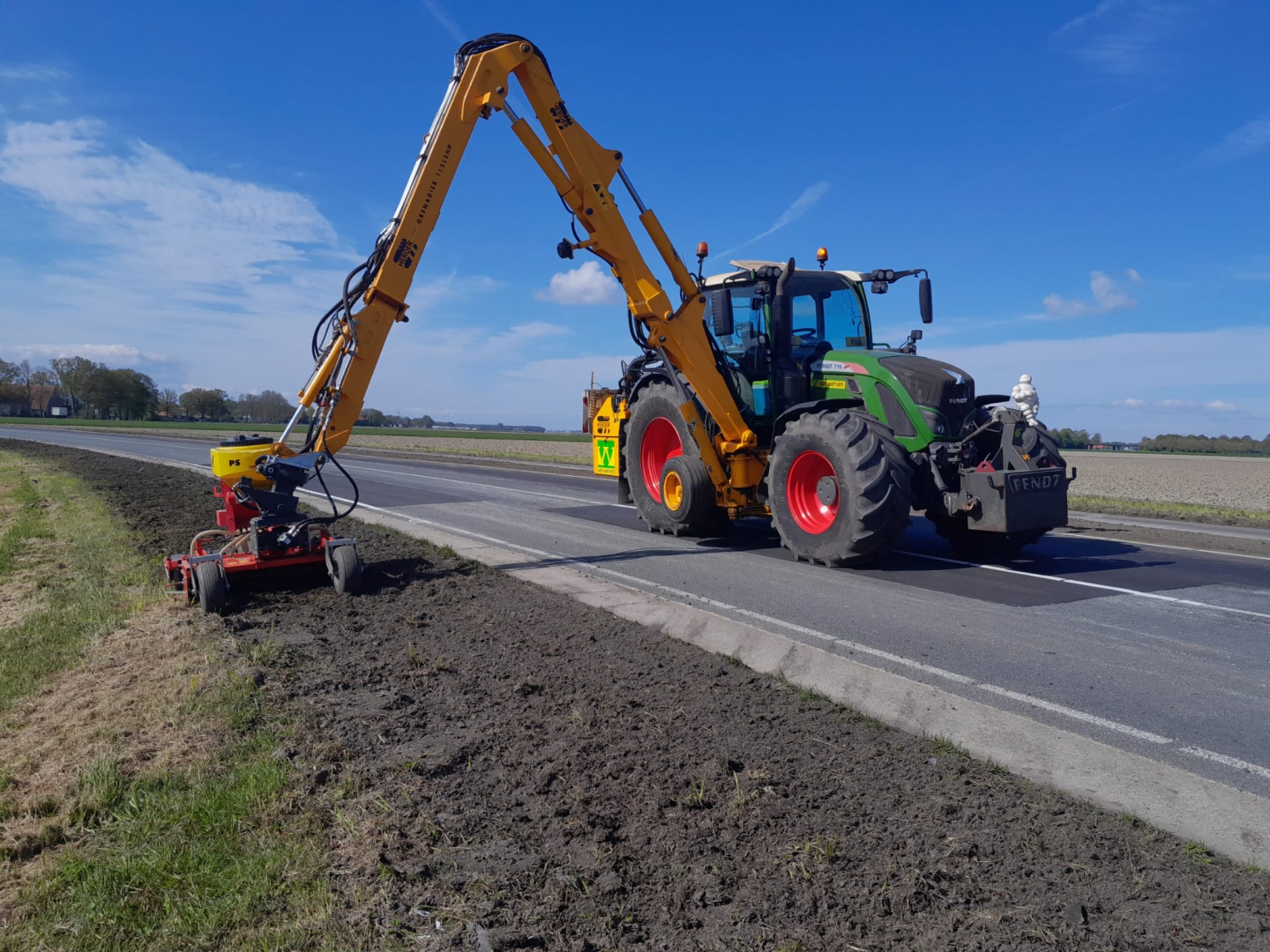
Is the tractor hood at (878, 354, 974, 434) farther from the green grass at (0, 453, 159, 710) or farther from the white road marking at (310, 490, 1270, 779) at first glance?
the green grass at (0, 453, 159, 710)

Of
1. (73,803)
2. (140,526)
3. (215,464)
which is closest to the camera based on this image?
(73,803)

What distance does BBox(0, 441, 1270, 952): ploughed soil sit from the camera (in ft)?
8.61

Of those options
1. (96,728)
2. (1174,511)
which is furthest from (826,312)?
(96,728)

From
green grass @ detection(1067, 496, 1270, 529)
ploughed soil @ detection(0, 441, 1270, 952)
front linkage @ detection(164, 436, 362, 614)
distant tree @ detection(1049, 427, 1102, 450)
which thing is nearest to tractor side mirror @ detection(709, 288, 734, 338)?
front linkage @ detection(164, 436, 362, 614)

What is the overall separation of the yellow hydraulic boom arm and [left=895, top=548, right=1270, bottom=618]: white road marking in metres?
2.26

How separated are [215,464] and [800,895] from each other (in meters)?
6.59

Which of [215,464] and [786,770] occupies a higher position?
[215,464]

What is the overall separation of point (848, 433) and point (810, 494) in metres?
1.03

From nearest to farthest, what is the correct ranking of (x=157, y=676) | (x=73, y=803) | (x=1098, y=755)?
(x=73, y=803) < (x=1098, y=755) < (x=157, y=676)

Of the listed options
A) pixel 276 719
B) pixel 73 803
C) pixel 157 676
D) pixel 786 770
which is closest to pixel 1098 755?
pixel 786 770

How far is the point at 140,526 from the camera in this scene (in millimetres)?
11469

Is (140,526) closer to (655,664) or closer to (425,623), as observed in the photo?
(425,623)

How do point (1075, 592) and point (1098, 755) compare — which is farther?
point (1075, 592)

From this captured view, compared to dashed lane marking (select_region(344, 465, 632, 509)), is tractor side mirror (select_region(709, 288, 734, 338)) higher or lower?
higher
